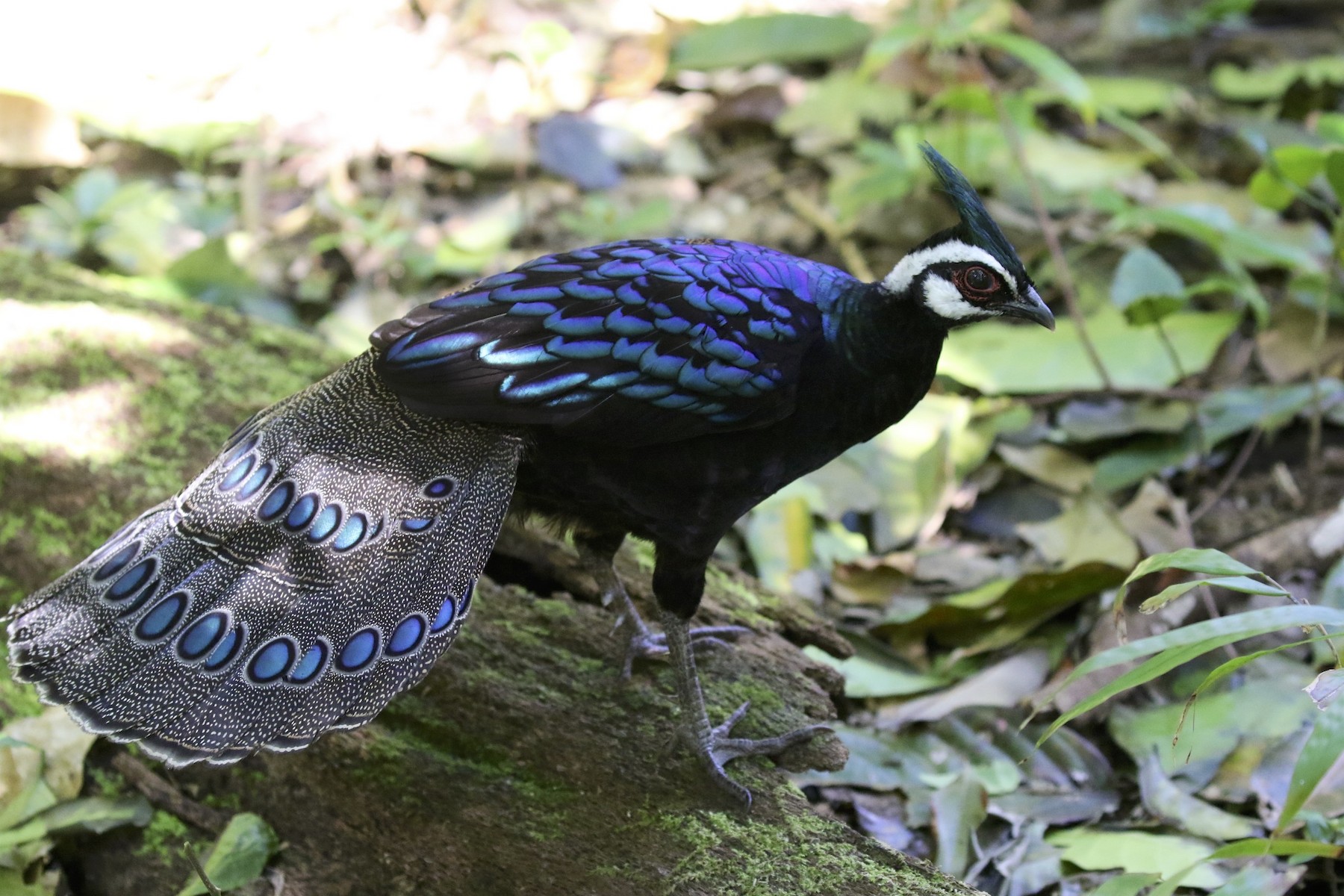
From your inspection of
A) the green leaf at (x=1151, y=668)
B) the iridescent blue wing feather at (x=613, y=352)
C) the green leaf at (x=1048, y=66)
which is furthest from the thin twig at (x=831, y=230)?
the green leaf at (x=1151, y=668)

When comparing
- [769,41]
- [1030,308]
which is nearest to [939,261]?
[1030,308]

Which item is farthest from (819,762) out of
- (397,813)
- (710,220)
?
(710,220)

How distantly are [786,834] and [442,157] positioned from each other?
4523 millimetres

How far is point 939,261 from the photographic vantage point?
2.71m

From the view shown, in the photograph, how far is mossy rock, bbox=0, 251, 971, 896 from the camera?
2.71m

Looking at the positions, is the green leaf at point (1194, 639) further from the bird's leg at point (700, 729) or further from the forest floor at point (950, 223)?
the bird's leg at point (700, 729)

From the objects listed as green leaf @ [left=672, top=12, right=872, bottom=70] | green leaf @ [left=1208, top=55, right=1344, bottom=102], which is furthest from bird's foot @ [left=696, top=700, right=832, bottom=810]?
green leaf @ [left=1208, top=55, right=1344, bottom=102]

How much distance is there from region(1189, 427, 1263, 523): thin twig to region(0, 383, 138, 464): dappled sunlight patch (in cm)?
358

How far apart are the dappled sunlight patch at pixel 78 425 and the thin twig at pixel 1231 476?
3.58m

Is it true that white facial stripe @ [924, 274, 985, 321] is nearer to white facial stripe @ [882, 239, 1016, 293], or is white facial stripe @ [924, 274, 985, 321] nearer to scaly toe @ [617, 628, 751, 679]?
white facial stripe @ [882, 239, 1016, 293]

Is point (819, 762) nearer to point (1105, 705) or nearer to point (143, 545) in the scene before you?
point (1105, 705)

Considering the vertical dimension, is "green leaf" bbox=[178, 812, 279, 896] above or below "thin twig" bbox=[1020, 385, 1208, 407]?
below

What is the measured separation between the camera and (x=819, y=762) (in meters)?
2.96

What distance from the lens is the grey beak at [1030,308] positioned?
9.00 ft
